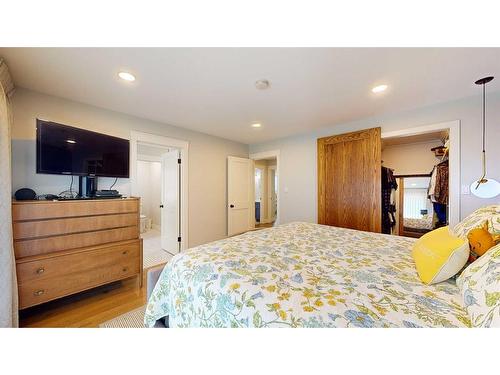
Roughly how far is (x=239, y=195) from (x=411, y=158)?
152 inches

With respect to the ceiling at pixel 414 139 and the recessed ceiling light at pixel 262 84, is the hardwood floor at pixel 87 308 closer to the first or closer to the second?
the recessed ceiling light at pixel 262 84

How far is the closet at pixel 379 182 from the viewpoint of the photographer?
8.79 feet

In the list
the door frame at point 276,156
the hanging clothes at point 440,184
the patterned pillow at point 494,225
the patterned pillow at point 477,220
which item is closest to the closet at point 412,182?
the hanging clothes at point 440,184

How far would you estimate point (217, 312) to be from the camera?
0.80 metres

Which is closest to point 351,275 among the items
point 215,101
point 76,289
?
point 215,101

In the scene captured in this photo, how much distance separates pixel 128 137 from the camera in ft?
8.38

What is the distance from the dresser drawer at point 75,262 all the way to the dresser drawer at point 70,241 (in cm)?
7

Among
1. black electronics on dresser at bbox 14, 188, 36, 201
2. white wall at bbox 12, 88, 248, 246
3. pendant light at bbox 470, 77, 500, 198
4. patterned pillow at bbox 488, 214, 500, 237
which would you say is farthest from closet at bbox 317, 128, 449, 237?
black electronics on dresser at bbox 14, 188, 36, 201

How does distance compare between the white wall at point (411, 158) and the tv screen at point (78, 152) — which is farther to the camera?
the white wall at point (411, 158)

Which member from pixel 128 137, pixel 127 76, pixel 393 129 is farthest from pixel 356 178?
pixel 128 137
